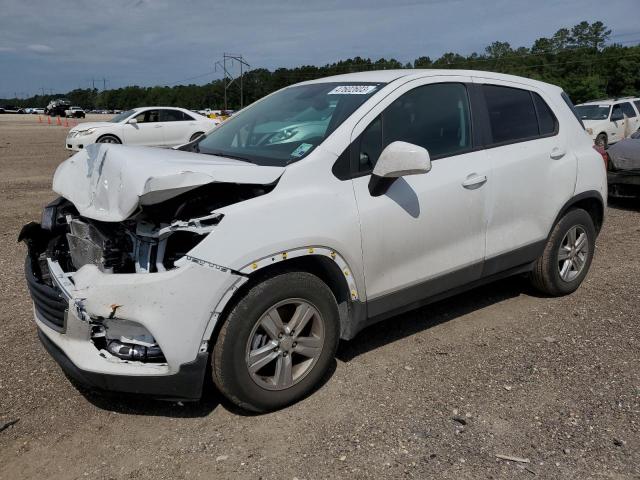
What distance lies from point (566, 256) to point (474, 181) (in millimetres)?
1543

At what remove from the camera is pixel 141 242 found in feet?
9.72

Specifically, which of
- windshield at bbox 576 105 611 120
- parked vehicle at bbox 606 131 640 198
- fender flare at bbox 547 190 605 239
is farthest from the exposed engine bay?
windshield at bbox 576 105 611 120

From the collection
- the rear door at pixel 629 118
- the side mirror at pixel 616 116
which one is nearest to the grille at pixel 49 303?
the side mirror at pixel 616 116

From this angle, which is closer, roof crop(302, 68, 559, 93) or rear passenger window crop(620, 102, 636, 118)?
roof crop(302, 68, 559, 93)

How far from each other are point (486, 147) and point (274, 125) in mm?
1493

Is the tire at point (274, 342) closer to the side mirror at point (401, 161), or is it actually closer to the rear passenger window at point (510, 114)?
the side mirror at point (401, 161)

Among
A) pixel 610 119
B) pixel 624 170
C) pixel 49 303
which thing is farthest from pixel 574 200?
pixel 610 119

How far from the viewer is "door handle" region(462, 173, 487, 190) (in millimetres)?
3738

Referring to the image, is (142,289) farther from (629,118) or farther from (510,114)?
(629,118)

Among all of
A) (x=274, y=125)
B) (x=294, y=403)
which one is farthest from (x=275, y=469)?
(x=274, y=125)

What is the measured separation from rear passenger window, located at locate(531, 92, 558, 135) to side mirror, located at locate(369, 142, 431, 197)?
1.77 meters

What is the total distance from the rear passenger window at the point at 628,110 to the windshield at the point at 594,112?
0.81 meters

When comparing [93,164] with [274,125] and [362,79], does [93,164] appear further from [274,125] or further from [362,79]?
[362,79]

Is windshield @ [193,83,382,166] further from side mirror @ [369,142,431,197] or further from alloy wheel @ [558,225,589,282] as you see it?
alloy wheel @ [558,225,589,282]
